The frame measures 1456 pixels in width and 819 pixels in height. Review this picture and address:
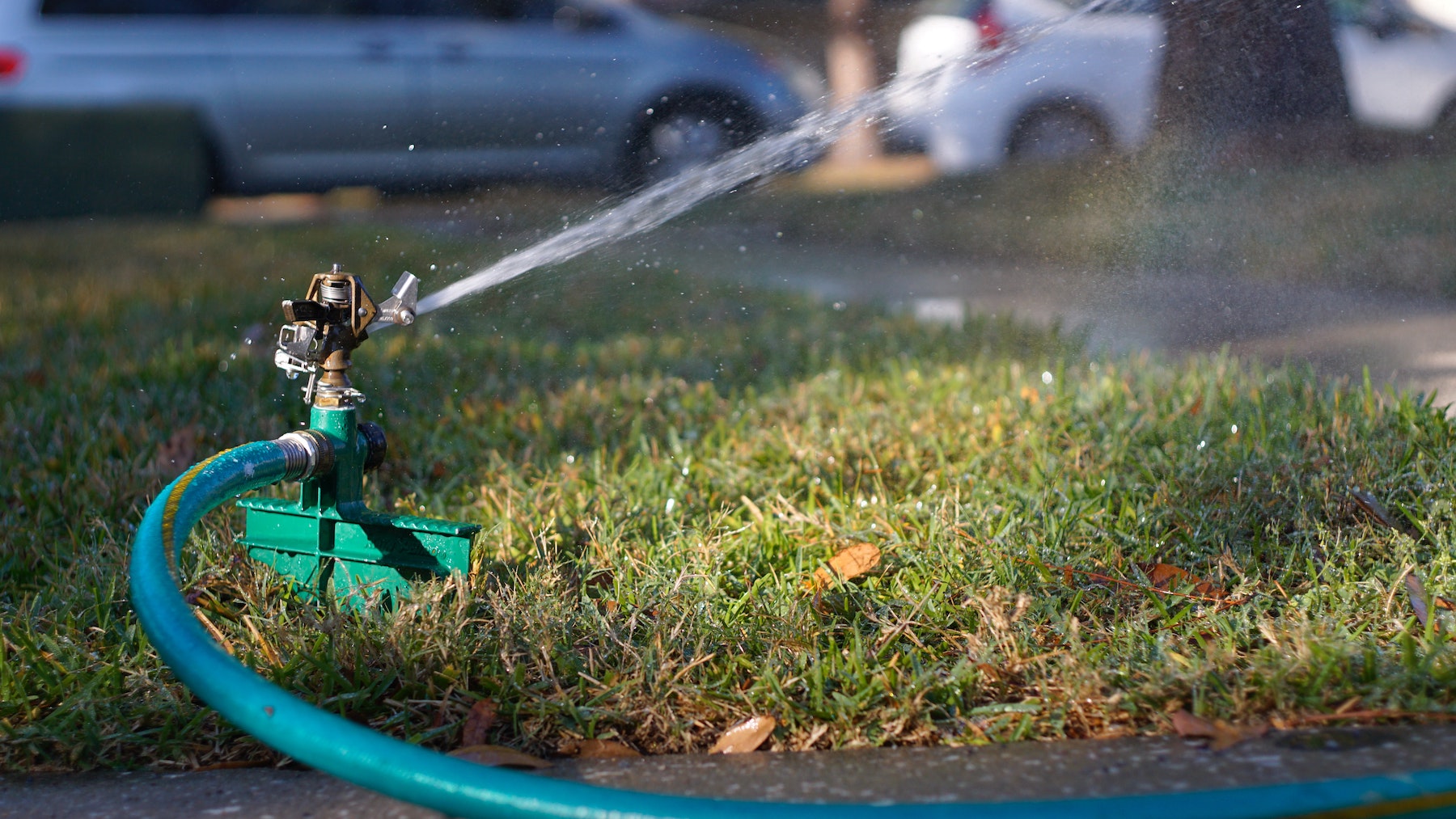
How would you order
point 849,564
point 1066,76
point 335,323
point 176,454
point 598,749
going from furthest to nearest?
1. point 1066,76
2. point 176,454
3. point 849,564
4. point 335,323
5. point 598,749

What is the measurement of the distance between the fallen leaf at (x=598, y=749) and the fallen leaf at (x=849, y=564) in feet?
1.54

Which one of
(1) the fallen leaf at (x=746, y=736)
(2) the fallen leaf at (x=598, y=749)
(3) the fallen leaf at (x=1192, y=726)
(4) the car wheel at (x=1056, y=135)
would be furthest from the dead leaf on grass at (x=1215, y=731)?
(4) the car wheel at (x=1056, y=135)

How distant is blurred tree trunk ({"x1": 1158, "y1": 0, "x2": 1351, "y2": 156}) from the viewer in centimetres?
295

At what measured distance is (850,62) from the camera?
149 inches

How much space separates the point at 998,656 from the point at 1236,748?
1.12 feet

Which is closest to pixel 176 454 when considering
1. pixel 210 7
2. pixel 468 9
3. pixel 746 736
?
pixel 746 736

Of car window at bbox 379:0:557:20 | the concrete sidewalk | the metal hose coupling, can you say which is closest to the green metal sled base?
the concrete sidewalk

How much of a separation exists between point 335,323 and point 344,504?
281 millimetres

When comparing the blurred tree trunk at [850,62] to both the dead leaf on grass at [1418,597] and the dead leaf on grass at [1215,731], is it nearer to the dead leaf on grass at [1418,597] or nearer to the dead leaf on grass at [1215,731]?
the dead leaf on grass at [1418,597]

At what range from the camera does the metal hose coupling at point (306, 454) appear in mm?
1761

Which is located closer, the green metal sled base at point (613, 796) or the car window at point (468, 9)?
the green metal sled base at point (613, 796)

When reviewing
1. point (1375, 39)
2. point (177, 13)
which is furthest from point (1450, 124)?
point (177, 13)

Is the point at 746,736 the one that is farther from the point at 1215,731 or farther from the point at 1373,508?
the point at 1373,508

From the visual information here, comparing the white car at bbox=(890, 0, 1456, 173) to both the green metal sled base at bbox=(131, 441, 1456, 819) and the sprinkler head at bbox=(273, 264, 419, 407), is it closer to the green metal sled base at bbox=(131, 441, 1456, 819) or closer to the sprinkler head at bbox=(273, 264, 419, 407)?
the sprinkler head at bbox=(273, 264, 419, 407)
